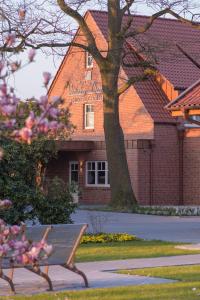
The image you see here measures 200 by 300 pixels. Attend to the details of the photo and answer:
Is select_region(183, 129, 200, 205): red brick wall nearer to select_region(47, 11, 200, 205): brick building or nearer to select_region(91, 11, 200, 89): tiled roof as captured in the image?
select_region(47, 11, 200, 205): brick building

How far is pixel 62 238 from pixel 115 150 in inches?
920

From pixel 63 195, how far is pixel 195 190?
71.6 ft

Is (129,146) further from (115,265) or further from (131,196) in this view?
(115,265)

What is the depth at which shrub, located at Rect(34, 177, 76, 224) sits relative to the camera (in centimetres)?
1945

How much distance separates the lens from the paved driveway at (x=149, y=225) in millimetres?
22812

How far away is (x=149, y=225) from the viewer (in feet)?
91.8

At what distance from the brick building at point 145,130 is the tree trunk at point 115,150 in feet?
12.6

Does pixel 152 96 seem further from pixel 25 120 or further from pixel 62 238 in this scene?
pixel 25 120

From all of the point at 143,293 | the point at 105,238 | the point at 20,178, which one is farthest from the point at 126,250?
the point at 143,293

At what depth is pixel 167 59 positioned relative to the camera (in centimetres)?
4291

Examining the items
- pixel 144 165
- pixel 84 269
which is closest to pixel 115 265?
Answer: pixel 84 269

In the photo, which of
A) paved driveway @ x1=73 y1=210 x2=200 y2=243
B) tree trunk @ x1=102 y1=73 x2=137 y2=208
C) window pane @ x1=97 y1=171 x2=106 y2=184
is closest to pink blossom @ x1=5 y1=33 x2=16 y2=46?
paved driveway @ x1=73 y1=210 x2=200 y2=243

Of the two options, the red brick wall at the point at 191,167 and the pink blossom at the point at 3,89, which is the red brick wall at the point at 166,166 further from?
the pink blossom at the point at 3,89

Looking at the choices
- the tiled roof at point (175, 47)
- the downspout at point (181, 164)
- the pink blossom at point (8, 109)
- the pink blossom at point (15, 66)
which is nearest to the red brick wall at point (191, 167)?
the downspout at point (181, 164)
